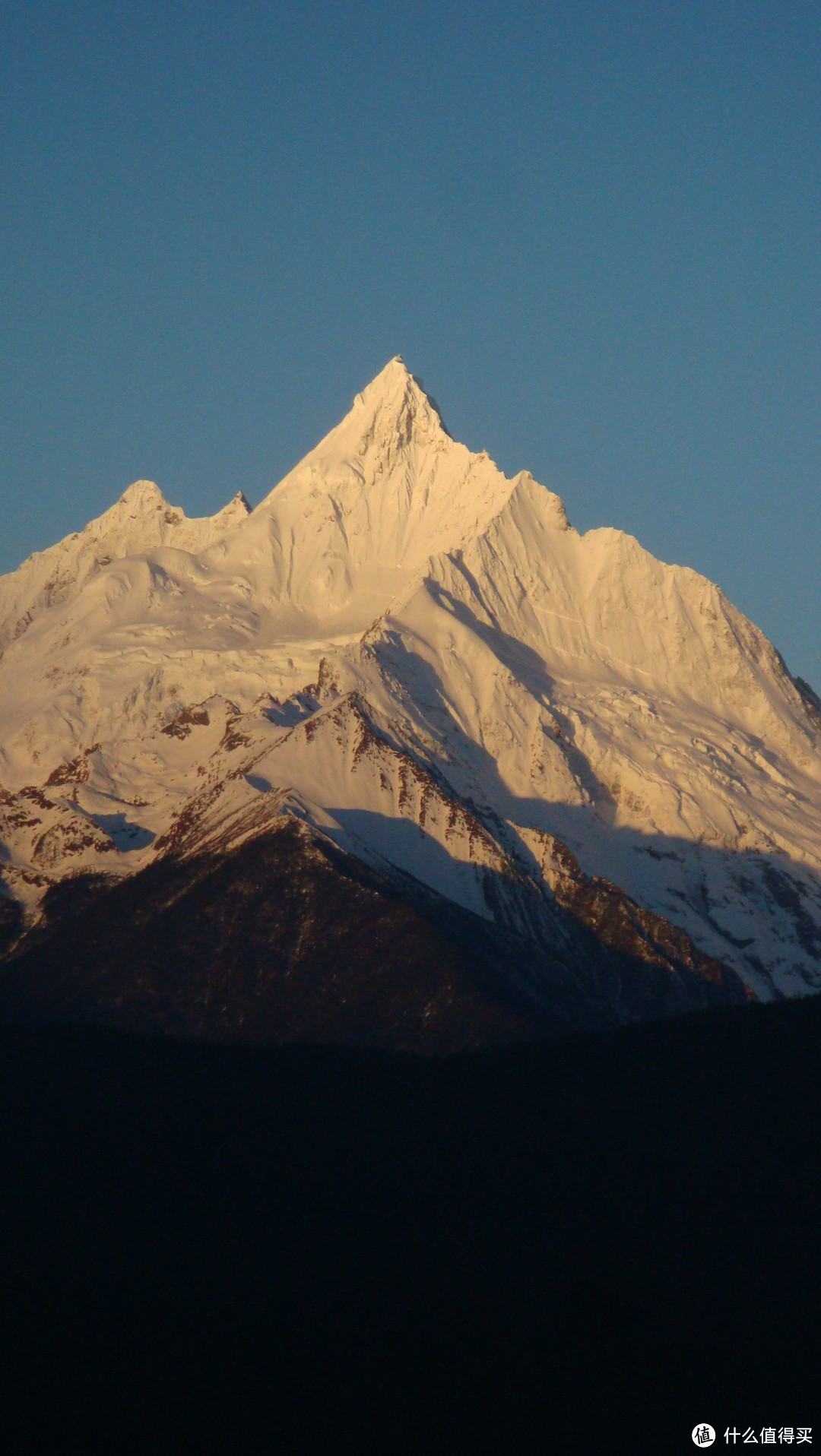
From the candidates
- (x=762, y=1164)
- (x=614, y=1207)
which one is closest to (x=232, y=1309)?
(x=614, y=1207)

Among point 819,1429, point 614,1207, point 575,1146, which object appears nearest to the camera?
point 819,1429

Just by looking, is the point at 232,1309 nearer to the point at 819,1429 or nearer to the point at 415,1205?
the point at 415,1205

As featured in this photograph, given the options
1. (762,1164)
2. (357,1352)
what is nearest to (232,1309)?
(357,1352)

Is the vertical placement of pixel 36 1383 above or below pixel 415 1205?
below

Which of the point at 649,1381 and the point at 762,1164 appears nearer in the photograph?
the point at 649,1381

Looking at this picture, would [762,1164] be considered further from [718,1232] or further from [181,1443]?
[181,1443]

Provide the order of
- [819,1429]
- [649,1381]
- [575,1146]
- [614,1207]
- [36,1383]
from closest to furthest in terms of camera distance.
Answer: [819,1429] → [649,1381] → [36,1383] → [614,1207] → [575,1146]
